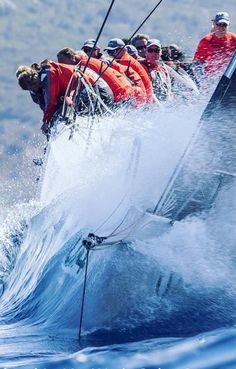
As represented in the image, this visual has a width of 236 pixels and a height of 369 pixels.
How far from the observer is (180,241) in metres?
6.48

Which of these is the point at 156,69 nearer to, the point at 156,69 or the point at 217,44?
the point at 156,69

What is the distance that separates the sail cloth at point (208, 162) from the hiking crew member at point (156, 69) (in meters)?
5.23

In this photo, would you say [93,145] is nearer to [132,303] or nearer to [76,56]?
[76,56]

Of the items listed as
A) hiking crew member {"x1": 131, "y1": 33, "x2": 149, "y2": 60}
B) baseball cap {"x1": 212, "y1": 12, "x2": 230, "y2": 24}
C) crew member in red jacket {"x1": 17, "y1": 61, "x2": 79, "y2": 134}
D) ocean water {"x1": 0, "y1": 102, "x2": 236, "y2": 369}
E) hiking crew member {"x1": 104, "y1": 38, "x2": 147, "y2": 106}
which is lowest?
ocean water {"x1": 0, "y1": 102, "x2": 236, "y2": 369}

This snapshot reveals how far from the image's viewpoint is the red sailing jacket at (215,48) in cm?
1171

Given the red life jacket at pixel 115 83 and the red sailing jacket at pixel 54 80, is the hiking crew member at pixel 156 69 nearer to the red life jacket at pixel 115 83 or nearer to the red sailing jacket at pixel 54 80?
the red life jacket at pixel 115 83

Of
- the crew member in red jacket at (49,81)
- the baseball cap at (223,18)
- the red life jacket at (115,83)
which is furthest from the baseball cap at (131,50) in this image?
the crew member in red jacket at (49,81)

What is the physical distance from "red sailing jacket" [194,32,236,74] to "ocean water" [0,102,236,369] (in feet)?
9.89

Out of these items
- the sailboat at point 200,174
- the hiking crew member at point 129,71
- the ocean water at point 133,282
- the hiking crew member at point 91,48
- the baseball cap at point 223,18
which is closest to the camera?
the ocean water at point 133,282

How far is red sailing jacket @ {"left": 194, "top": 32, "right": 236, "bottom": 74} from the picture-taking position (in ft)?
38.4

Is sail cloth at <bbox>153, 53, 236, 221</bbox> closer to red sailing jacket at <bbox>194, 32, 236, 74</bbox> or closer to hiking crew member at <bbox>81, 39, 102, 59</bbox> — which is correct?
red sailing jacket at <bbox>194, 32, 236, 74</bbox>

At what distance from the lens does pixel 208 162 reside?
6.62 meters

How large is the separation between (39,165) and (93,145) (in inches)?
109

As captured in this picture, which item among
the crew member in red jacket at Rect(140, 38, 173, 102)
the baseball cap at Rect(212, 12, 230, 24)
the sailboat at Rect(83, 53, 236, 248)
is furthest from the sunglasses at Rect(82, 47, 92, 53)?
the sailboat at Rect(83, 53, 236, 248)
